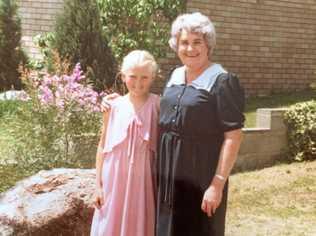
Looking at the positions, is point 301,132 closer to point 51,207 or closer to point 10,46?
point 51,207

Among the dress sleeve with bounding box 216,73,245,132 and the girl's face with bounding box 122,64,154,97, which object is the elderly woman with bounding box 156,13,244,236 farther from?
the girl's face with bounding box 122,64,154,97

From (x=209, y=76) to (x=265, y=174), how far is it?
184 inches

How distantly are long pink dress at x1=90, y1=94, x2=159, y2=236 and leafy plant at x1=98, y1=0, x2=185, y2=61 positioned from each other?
7473mm

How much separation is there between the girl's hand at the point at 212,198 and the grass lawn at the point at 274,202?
2.30 m

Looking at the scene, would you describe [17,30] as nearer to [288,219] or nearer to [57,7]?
[57,7]

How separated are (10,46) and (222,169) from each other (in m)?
8.69

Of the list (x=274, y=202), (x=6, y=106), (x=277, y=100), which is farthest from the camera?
(x=277, y=100)

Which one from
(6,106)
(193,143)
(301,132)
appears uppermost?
(193,143)

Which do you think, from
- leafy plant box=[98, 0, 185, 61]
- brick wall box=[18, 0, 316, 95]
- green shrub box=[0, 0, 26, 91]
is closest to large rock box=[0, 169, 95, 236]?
brick wall box=[18, 0, 316, 95]

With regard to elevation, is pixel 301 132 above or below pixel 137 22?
below

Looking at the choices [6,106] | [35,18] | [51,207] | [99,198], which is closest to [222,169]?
[99,198]

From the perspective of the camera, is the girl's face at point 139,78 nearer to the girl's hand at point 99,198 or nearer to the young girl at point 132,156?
the young girl at point 132,156

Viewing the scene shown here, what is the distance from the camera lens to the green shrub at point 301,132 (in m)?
7.94

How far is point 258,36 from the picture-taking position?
39.7ft
